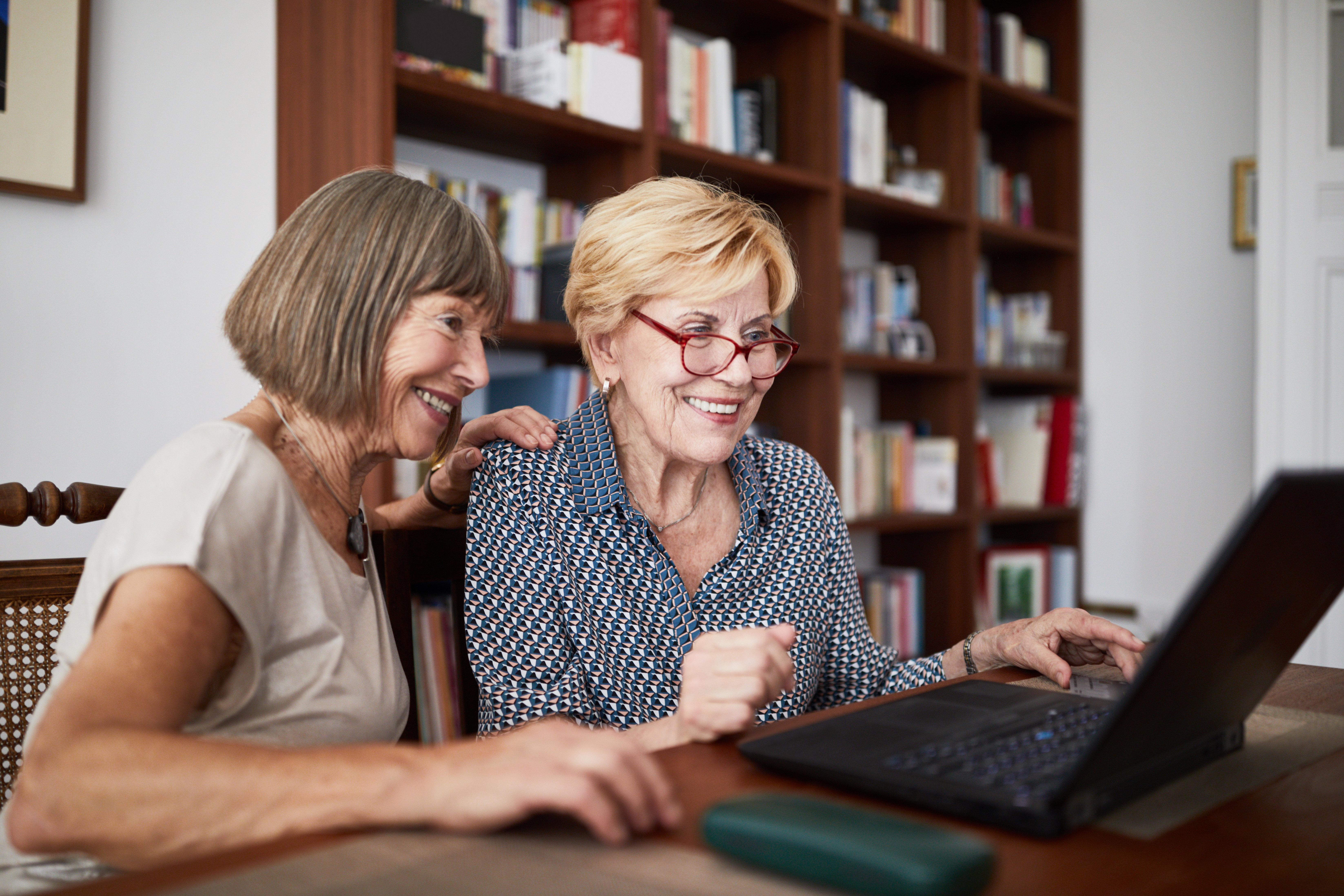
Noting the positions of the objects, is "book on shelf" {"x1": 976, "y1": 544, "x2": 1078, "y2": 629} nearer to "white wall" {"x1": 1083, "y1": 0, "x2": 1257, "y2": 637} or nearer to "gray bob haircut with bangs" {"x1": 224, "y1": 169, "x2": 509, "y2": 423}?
"white wall" {"x1": 1083, "y1": 0, "x2": 1257, "y2": 637}

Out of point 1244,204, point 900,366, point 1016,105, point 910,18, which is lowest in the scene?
point 900,366

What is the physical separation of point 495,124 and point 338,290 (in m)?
1.30

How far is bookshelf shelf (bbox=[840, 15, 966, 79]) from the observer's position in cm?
287

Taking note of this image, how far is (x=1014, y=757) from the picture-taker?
2.29 ft

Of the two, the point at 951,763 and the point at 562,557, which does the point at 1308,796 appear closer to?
the point at 951,763

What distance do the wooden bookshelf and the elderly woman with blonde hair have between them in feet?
2.38

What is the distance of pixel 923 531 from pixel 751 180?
130 centimetres

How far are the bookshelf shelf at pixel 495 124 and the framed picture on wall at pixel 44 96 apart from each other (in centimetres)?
53

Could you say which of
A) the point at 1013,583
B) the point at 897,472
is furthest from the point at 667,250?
the point at 1013,583

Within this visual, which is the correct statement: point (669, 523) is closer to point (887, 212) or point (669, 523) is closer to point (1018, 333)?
point (887, 212)

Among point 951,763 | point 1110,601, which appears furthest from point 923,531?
point 951,763

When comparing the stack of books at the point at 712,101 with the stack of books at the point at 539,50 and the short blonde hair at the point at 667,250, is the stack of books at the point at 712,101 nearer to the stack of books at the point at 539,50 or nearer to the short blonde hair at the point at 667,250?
the stack of books at the point at 539,50

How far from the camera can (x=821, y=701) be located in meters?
1.41

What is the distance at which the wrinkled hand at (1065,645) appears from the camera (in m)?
1.08
